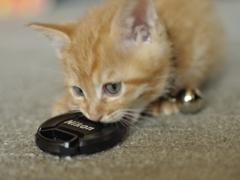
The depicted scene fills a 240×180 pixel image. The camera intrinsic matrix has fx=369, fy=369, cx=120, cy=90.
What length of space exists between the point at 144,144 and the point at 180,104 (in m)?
0.30

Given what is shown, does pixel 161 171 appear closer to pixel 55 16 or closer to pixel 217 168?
pixel 217 168

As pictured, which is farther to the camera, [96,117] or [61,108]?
[61,108]

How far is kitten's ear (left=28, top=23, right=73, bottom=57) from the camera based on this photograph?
1.21 meters

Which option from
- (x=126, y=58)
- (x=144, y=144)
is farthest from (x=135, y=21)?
(x=144, y=144)

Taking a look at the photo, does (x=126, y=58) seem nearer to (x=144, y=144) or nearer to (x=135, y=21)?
(x=135, y=21)

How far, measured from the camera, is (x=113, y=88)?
1.10 meters

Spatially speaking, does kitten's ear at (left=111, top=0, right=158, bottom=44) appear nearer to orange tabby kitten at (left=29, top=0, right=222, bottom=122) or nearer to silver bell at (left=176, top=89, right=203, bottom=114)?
orange tabby kitten at (left=29, top=0, right=222, bottom=122)

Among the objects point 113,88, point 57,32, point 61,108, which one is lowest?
point 61,108

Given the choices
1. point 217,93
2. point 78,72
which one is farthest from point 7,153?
point 217,93

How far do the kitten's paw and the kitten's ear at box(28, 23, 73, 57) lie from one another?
371 millimetres

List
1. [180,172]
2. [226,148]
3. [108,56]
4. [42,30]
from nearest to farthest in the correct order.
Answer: [180,172]
[226,148]
[108,56]
[42,30]

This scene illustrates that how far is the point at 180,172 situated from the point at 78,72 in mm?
482

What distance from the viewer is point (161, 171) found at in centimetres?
84

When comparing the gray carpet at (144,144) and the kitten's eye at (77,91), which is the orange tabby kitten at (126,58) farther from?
the gray carpet at (144,144)
